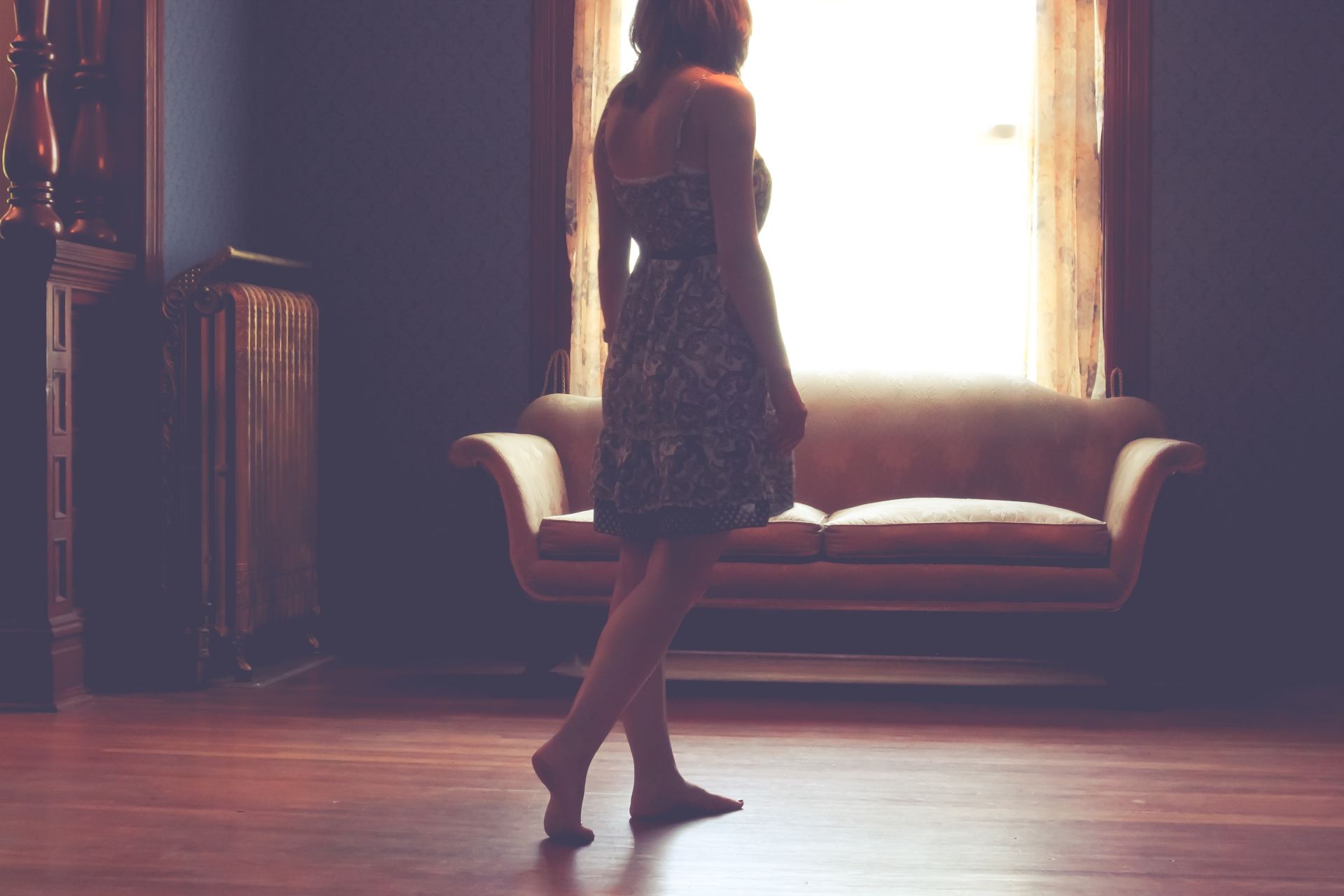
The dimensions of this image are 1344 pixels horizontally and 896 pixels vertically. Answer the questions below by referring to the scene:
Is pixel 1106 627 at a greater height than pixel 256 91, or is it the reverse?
pixel 256 91

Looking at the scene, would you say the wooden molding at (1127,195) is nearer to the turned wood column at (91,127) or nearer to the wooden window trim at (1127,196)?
the wooden window trim at (1127,196)

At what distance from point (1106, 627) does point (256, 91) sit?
10.2ft

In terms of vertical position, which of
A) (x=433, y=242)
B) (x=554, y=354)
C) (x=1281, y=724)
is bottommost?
(x=1281, y=724)

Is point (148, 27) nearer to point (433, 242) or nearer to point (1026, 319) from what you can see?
point (433, 242)

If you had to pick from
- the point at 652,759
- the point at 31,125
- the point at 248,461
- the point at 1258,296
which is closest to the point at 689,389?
the point at 652,759

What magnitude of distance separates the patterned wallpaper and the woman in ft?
7.19

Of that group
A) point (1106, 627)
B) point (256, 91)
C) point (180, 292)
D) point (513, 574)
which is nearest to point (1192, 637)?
point (1106, 627)

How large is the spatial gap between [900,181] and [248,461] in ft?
7.03

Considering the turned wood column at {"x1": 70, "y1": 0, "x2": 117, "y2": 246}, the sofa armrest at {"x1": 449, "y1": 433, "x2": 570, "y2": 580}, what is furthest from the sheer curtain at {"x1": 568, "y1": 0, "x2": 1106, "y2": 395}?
the turned wood column at {"x1": 70, "y1": 0, "x2": 117, "y2": 246}

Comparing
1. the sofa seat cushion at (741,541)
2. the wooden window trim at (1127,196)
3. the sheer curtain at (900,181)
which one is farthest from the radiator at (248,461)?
the wooden window trim at (1127,196)

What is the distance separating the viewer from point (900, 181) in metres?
4.39

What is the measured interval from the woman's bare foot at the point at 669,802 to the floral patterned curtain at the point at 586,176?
2221mm

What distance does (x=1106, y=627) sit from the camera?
140 inches

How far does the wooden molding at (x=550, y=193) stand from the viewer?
4477 mm
